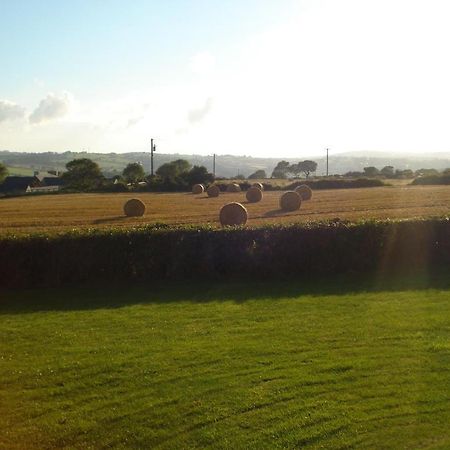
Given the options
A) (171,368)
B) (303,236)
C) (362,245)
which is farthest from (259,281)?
(171,368)

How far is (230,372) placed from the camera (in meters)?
9.54

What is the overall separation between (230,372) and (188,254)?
26.8ft

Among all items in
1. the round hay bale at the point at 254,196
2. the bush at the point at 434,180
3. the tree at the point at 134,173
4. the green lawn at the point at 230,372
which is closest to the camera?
the green lawn at the point at 230,372

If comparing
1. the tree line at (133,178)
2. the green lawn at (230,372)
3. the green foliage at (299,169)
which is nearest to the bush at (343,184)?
the tree line at (133,178)

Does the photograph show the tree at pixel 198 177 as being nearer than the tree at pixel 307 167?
Yes

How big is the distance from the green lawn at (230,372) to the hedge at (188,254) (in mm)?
2379

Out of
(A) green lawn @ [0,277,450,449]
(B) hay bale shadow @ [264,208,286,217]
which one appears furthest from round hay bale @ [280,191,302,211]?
(A) green lawn @ [0,277,450,449]

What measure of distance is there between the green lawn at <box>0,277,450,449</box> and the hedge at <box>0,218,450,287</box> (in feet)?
7.80

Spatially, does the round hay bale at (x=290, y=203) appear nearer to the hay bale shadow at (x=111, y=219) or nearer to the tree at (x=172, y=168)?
the hay bale shadow at (x=111, y=219)

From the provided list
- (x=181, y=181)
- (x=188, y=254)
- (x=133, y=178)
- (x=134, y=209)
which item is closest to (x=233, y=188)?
(x=181, y=181)

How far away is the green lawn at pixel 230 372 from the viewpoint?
301 inches

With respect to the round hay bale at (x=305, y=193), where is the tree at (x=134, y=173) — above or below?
above

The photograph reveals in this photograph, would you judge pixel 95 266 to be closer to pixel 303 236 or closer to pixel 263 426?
pixel 303 236

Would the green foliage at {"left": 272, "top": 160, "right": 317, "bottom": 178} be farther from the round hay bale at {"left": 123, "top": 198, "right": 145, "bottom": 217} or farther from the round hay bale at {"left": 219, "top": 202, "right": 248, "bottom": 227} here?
the round hay bale at {"left": 219, "top": 202, "right": 248, "bottom": 227}
